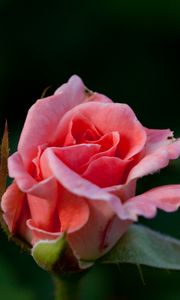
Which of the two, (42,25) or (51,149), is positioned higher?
(51,149)

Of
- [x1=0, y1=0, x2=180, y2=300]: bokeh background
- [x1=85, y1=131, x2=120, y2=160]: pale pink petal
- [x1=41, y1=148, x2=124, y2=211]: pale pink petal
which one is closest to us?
[x1=41, y1=148, x2=124, y2=211]: pale pink petal

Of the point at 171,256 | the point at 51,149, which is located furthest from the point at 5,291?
the point at 51,149

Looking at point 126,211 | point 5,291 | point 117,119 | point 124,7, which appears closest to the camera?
point 126,211

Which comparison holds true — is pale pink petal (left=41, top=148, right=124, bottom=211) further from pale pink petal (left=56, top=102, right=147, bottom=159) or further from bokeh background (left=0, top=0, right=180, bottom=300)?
bokeh background (left=0, top=0, right=180, bottom=300)

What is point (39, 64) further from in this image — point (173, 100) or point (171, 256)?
point (171, 256)

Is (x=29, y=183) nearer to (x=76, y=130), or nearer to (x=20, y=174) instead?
(x=20, y=174)

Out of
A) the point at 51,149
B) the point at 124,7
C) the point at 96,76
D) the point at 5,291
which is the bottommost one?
the point at 5,291

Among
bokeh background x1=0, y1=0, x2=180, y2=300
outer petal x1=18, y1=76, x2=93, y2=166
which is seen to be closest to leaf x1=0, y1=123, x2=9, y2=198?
outer petal x1=18, y1=76, x2=93, y2=166

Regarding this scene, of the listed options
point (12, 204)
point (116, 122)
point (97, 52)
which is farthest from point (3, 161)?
point (97, 52)
